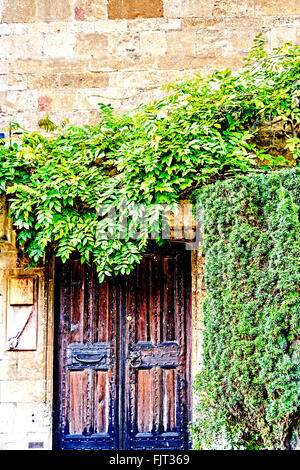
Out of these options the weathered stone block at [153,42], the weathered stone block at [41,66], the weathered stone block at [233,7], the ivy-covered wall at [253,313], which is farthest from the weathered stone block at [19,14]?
the ivy-covered wall at [253,313]

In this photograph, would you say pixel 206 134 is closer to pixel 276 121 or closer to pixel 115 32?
pixel 276 121

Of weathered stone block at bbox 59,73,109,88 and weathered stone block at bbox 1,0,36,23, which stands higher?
weathered stone block at bbox 1,0,36,23

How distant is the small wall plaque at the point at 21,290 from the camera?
164 inches

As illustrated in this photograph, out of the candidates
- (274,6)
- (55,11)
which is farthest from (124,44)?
(274,6)

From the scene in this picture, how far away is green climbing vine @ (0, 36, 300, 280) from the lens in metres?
3.64

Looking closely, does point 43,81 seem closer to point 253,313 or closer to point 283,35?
point 283,35

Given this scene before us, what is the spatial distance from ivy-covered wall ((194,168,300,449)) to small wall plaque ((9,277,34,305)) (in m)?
1.80

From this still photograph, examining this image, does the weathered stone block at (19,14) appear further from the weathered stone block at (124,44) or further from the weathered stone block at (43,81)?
the weathered stone block at (124,44)

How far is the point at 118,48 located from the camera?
14.9 feet

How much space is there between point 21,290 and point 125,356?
1120mm

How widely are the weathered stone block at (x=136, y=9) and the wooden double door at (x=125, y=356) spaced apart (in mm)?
2367

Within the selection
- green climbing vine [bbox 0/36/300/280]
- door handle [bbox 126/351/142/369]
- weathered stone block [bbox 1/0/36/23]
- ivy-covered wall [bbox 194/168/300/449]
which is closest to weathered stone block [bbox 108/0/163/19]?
weathered stone block [bbox 1/0/36/23]

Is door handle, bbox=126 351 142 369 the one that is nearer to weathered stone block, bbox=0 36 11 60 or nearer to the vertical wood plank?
the vertical wood plank
